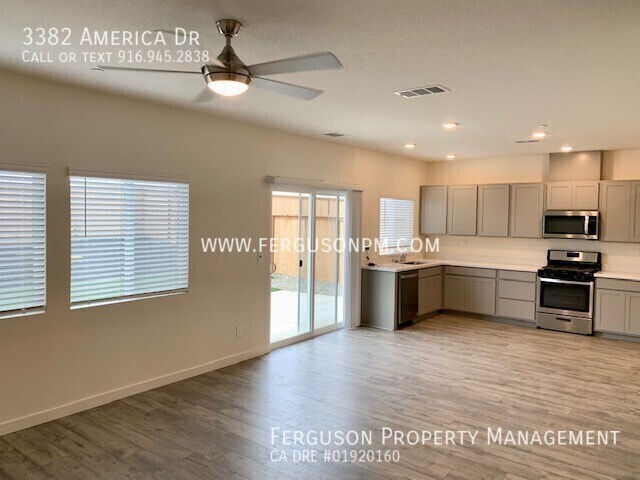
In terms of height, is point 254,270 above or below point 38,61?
below

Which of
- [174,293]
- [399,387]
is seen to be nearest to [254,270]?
[174,293]

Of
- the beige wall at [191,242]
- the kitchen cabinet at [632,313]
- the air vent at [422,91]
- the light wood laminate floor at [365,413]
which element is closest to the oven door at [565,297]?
the kitchen cabinet at [632,313]

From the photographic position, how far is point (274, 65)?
234 cm

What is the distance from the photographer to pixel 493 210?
24.7 ft

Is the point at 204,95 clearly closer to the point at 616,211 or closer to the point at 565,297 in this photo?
the point at 565,297

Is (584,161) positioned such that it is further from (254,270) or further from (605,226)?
(254,270)

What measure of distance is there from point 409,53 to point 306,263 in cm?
361

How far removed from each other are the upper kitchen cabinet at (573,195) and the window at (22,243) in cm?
652

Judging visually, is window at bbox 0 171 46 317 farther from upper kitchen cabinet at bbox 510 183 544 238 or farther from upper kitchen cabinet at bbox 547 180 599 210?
upper kitchen cabinet at bbox 547 180 599 210

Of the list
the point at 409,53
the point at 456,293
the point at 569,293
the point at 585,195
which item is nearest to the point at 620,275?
the point at 569,293

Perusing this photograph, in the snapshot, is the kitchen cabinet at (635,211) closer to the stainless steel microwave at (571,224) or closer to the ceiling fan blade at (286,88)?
the stainless steel microwave at (571,224)

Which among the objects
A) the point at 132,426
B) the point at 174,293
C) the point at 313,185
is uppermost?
the point at 313,185

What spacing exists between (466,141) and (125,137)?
418 cm

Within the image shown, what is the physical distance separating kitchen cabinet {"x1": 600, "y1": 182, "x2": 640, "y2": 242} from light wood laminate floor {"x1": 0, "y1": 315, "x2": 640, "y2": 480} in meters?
1.52
